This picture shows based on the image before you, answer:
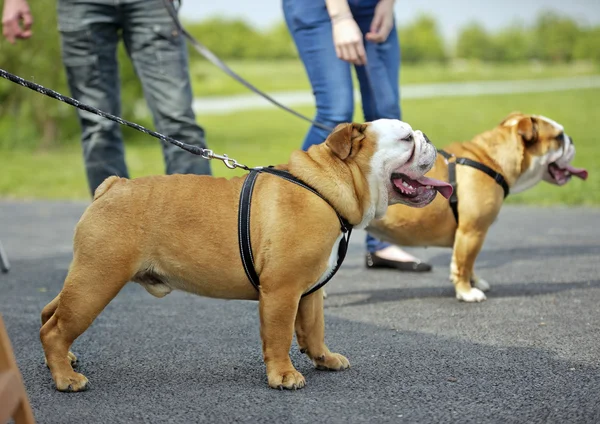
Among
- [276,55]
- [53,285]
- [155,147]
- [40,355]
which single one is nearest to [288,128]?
[155,147]

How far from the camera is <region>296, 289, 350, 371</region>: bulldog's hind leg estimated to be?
3.66 metres

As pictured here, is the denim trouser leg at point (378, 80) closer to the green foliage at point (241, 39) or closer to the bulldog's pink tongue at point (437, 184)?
the bulldog's pink tongue at point (437, 184)

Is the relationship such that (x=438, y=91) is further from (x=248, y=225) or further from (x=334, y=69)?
(x=248, y=225)

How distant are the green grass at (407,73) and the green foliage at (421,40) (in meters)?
0.41

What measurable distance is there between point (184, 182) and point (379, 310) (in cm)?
166

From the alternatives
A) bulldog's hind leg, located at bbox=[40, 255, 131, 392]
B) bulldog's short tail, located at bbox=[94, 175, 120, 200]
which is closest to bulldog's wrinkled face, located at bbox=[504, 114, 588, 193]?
bulldog's short tail, located at bbox=[94, 175, 120, 200]

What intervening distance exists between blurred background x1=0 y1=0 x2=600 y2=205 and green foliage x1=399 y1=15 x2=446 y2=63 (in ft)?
0.13

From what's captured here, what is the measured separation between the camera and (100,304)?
3377 mm

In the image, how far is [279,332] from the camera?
11.1 ft

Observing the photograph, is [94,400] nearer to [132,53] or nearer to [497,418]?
[497,418]

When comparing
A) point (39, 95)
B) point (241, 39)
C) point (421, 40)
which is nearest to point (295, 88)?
point (241, 39)

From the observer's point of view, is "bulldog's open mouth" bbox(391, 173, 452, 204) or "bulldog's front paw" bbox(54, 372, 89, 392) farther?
"bulldog's open mouth" bbox(391, 173, 452, 204)

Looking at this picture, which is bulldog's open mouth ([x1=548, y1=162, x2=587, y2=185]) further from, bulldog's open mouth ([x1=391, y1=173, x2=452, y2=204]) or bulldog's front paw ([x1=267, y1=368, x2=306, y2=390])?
bulldog's front paw ([x1=267, y1=368, x2=306, y2=390])

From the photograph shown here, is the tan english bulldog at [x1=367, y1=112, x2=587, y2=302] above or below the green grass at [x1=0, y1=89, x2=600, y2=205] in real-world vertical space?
above
